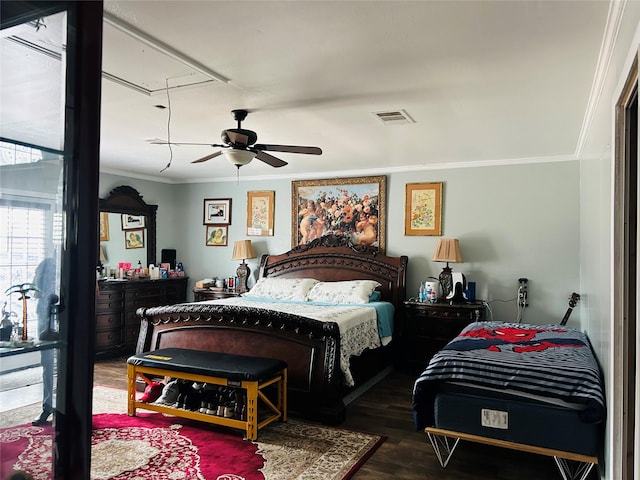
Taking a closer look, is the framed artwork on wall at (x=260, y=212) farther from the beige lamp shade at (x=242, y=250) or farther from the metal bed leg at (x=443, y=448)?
the metal bed leg at (x=443, y=448)

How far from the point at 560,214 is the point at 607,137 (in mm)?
2849

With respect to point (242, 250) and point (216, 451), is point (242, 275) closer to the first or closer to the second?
point (242, 250)

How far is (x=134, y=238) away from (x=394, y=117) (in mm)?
4692

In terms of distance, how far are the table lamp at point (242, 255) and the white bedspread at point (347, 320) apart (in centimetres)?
134

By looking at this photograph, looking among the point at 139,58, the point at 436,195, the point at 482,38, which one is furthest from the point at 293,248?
the point at 482,38

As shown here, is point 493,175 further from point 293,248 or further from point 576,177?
point 293,248

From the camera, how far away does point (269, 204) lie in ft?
23.3

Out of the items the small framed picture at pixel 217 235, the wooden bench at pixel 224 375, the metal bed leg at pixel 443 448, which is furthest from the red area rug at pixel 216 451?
the small framed picture at pixel 217 235

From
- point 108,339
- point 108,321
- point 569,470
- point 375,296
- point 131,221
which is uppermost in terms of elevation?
point 131,221

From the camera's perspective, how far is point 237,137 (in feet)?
12.0

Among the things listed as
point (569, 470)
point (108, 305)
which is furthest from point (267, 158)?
point (108, 305)

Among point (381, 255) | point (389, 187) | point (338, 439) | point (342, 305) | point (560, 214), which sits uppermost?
point (389, 187)

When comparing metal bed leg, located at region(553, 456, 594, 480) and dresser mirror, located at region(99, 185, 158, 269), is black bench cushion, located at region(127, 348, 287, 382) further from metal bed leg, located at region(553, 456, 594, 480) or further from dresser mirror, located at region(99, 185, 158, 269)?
dresser mirror, located at region(99, 185, 158, 269)

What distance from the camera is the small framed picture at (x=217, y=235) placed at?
7.45 metres
